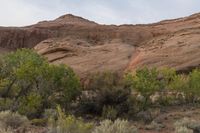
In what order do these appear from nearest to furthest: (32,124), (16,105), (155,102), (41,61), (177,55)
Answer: (32,124), (16,105), (41,61), (155,102), (177,55)

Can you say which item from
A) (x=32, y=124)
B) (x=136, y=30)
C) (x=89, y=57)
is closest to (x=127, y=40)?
(x=136, y=30)

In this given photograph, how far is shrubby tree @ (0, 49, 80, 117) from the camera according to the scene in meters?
21.7

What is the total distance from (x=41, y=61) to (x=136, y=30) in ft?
114

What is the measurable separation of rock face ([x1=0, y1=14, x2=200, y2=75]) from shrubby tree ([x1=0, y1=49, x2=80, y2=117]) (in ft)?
63.6

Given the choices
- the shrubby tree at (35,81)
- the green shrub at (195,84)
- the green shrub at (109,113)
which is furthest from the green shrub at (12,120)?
the green shrub at (195,84)

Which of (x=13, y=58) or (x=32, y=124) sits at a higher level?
(x=13, y=58)

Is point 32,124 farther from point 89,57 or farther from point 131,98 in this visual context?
point 89,57

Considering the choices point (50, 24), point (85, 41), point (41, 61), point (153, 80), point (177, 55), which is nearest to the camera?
point (41, 61)

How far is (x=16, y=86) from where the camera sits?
901 inches

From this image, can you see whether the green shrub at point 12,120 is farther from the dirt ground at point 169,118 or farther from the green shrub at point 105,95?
the green shrub at point 105,95

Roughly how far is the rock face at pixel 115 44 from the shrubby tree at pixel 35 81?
1939 centimetres

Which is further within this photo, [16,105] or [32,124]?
[16,105]

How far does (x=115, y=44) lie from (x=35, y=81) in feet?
94.7

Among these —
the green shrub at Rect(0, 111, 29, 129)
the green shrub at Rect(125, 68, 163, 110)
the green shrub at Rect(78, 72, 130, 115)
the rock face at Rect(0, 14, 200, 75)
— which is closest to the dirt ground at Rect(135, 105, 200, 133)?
the green shrub at Rect(125, 68, 163, 110)
